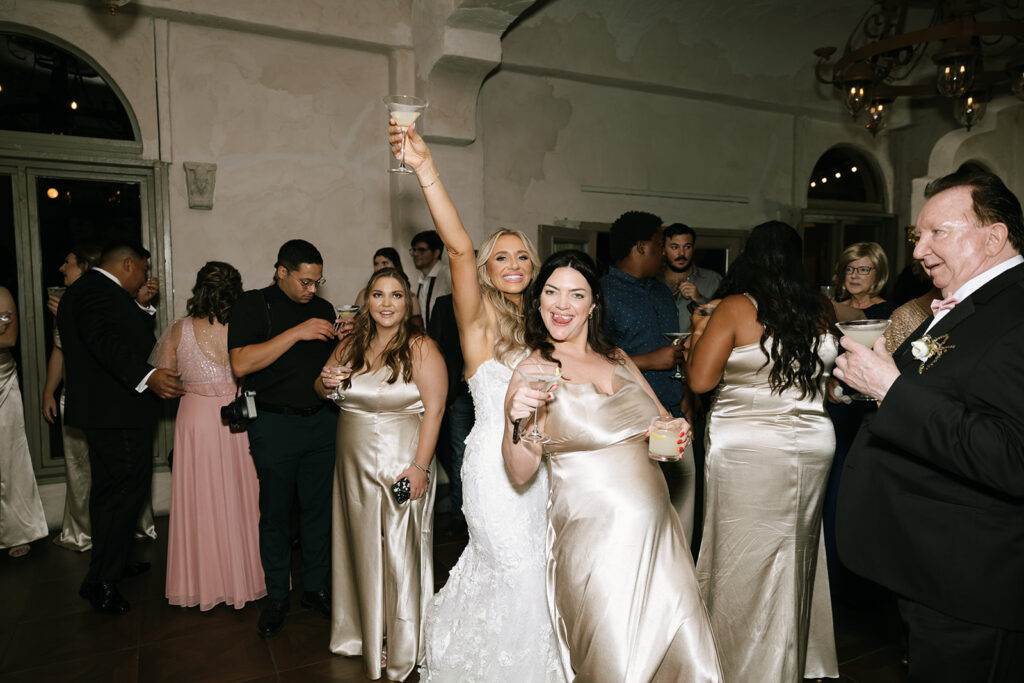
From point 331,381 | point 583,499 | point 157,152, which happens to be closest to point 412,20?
point 157,152

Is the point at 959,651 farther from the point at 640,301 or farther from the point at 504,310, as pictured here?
the point at 640,301

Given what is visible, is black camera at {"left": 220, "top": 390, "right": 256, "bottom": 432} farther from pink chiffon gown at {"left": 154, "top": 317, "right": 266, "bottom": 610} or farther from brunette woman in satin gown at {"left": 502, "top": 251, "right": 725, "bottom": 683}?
brunette woman in satin gown at {"left": 502, "top": 251, "right": 725, "bottom": 683}

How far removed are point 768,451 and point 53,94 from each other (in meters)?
5.38

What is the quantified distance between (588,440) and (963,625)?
3.43ft

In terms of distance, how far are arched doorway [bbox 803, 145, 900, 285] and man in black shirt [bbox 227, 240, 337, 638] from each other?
669cm

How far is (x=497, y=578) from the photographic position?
242cm

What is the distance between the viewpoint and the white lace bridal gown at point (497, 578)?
2.34m

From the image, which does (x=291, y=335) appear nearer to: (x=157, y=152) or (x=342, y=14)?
(x=157, y=152)

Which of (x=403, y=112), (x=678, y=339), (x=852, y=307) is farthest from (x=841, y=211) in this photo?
(x=403, y=112)

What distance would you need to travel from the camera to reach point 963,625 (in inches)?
63.9

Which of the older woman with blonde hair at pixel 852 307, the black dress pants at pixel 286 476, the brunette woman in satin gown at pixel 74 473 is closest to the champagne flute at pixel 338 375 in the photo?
the black dress pants at pixel 286 476

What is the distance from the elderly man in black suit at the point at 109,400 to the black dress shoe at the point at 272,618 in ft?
2.85

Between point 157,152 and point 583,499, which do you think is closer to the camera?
point 583,499

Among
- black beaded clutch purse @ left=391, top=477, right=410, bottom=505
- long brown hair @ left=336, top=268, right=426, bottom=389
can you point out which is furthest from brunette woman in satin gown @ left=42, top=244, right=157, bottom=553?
black beaded clutch purse @ left=391, top=477, right=410, bottom=505
